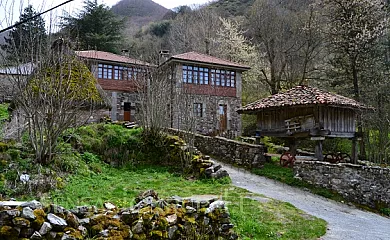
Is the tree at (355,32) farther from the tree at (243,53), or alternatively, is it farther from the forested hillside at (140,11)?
the forested hillside at (140,11)

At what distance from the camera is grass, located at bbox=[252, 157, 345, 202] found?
10.8 m

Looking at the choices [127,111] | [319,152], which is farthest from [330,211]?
[127,111]

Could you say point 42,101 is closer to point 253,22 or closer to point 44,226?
point 44,226

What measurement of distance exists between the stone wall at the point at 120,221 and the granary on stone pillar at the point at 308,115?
8460mm

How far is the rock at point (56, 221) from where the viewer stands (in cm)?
406

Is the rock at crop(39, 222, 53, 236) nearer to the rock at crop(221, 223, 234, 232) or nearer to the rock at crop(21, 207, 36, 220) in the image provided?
the rock at crop(21, 207, 36, 220)

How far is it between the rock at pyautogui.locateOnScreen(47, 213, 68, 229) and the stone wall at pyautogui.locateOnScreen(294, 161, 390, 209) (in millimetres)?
9162

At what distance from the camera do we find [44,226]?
Answer: 3.96 metres

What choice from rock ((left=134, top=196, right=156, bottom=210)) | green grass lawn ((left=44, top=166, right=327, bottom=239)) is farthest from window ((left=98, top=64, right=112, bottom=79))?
rock ((left=134, top=196, right=156, bottom=210))

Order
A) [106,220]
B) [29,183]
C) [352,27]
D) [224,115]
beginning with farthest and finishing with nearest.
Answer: [224,115] → [352,27] → [29,183] → [106,220]

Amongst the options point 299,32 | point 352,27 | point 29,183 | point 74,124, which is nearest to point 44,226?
point 29,183

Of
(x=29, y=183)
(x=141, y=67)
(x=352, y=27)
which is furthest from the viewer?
(x=352, y=27)

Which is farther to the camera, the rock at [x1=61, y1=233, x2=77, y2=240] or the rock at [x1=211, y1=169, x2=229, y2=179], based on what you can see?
the rock at [x1=211, y1=169, x2=229, y2=179]

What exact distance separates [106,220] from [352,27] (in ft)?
62.9
